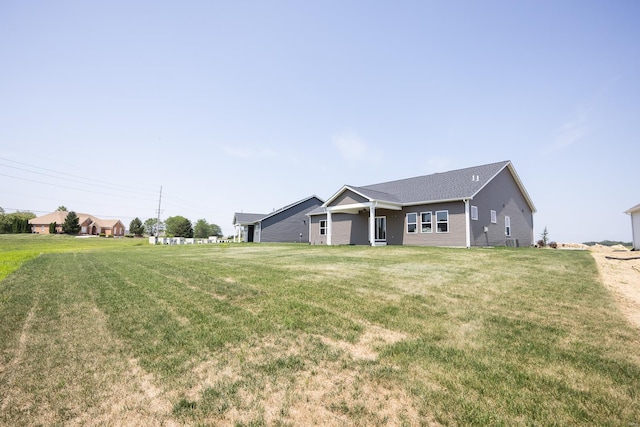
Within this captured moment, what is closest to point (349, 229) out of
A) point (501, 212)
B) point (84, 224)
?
point (501, 212)

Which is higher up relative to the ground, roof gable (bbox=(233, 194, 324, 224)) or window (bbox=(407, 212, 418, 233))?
roof gable (bbox=(233, 194, 324, 224))

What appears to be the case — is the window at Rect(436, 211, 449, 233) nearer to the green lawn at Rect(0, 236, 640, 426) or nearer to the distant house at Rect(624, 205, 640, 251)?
the distant house at Rect(624, 205, 640, 251)

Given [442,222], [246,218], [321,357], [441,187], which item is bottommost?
[321,357]

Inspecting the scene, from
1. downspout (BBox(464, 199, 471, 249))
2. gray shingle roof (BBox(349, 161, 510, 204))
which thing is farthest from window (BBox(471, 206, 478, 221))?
gray shingle roof (BBox(349, 161, 510, 204))

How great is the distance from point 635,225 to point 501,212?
829 cm

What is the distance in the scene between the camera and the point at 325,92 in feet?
55.6

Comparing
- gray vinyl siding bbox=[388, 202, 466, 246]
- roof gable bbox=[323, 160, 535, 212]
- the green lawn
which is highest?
roof gable bbox=[323, 160, 535, 212]

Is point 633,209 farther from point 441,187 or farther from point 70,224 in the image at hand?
point 70,224

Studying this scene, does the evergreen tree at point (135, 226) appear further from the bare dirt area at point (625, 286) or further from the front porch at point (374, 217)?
the bare dirt area at point (625, 286)

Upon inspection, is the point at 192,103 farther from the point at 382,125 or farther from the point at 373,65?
the point at 382,125

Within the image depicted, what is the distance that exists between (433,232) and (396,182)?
7.85 m

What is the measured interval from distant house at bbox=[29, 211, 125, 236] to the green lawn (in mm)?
84427

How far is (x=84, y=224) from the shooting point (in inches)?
2908

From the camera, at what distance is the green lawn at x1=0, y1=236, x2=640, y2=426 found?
2277 mm
